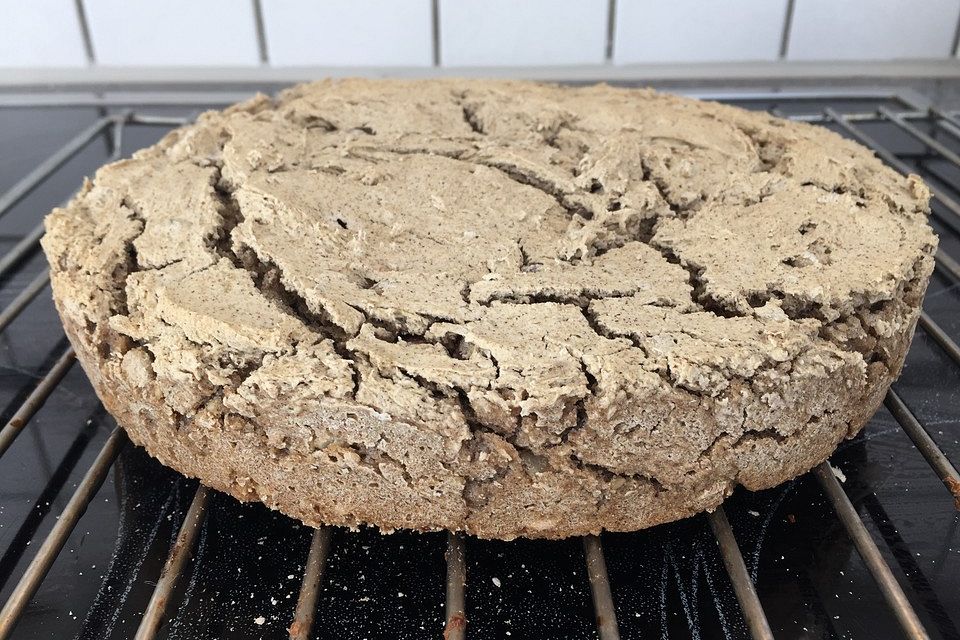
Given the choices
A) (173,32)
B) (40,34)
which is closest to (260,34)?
(173,32)

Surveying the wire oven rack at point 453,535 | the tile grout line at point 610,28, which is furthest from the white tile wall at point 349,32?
the wire oven rack at point 453,535

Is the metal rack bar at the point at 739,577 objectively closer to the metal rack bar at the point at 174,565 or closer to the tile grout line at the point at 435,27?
the metal rack bar at the point at 174,565

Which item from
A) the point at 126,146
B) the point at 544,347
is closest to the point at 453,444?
the point at 544,347

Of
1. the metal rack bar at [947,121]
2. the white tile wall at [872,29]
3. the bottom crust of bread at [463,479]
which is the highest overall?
the white tile wall at [872,29]

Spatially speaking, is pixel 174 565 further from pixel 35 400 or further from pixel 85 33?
pixel 85 33

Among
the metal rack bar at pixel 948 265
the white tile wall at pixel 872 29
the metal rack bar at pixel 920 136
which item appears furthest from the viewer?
the white tile wall at pixel 872 29

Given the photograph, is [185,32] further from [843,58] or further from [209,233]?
[843,58]

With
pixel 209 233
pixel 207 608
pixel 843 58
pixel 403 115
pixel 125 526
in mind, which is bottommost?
pixel 207 608
